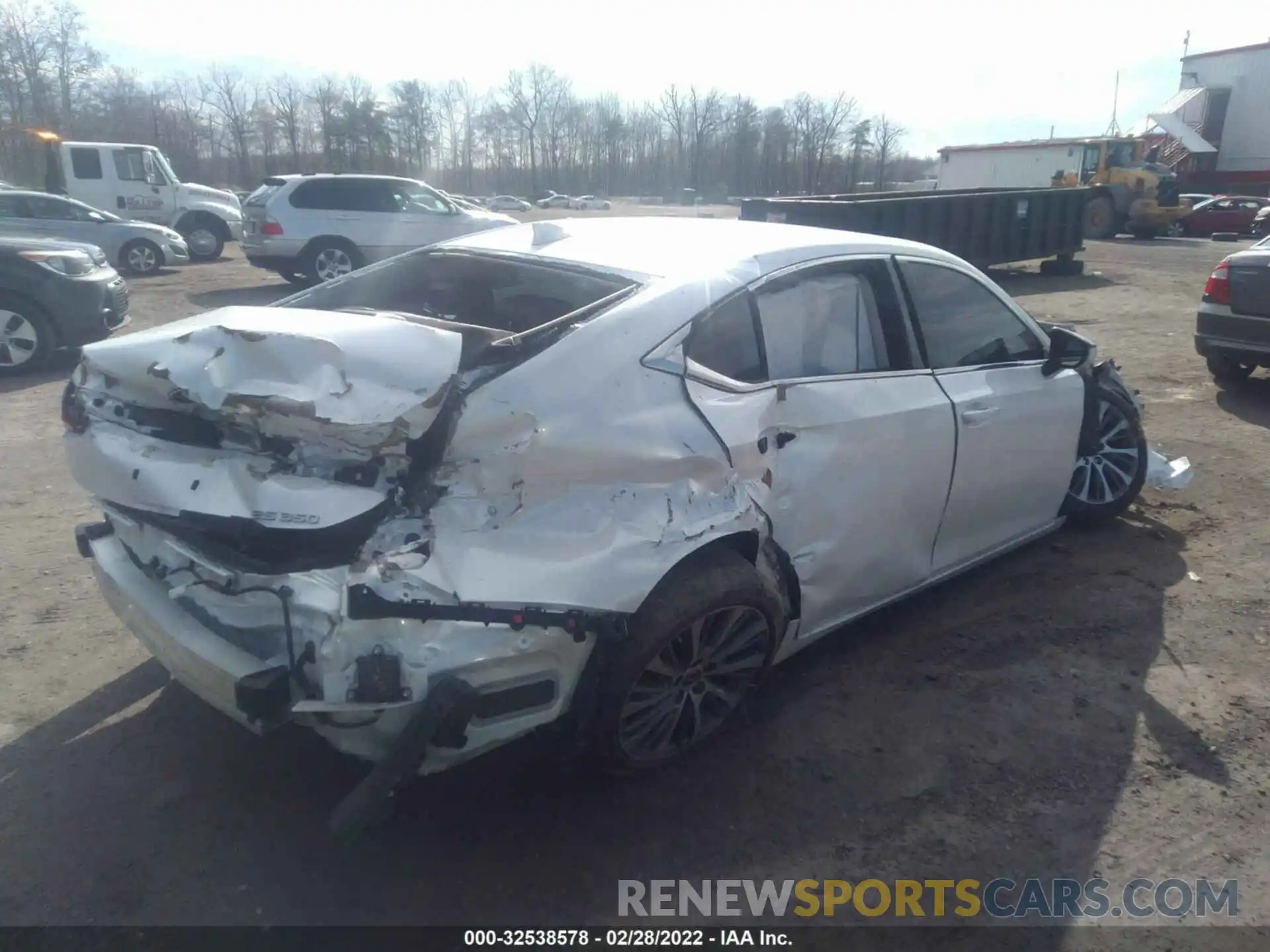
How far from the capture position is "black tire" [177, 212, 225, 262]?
19312mm

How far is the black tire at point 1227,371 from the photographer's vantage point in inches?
329

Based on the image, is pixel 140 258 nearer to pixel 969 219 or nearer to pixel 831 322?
pixel 969 219

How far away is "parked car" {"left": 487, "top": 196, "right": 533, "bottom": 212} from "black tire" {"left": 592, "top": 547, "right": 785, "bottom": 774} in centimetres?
4727

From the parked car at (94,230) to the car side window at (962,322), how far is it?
1343cm

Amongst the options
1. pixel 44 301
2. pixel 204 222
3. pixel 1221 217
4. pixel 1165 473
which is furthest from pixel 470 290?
pixel 1221 217

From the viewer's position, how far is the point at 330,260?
46.1 ft

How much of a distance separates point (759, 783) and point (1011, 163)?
122 ft

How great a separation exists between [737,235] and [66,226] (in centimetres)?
1443

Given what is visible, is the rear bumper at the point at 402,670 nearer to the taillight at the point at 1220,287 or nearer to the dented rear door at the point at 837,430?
the dented rear door at the point at 837,430

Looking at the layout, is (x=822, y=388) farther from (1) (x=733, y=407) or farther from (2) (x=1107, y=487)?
(2) (x=1107, y=487)

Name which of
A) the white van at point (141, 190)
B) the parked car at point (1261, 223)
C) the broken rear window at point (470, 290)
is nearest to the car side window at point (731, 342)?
the broken rear window at point (470, 290)

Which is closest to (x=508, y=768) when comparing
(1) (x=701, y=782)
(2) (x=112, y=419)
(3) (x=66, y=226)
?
(1) (x=701, y=782)

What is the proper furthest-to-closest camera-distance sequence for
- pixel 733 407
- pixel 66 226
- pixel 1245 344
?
pixel 66 226 → pixel 1245 344 → pixel 733 407

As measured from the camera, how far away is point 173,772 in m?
3.04
